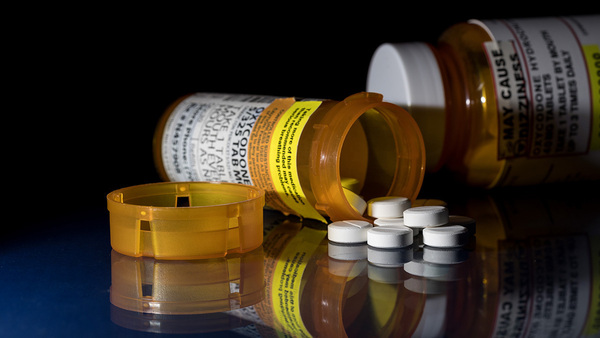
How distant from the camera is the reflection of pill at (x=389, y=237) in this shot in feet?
2.71

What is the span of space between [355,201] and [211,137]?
26 cm

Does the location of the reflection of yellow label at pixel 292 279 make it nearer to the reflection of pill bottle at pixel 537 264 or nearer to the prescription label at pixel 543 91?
the reflection of pill bottle at pixel 537 264

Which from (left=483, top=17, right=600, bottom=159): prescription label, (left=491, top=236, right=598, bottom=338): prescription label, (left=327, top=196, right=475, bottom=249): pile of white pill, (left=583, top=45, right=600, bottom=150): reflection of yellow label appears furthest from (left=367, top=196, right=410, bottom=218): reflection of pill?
(left=583, top=45, right=600, bottom=150): reflection of yellow label

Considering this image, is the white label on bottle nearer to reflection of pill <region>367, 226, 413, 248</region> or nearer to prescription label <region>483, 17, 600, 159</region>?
reflection of pill <region>367, 226, 413, 248</region>

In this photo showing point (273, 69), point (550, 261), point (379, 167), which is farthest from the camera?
point (273, 69)

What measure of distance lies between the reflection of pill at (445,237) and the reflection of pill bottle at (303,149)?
104mm

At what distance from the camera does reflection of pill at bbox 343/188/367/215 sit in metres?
0.92

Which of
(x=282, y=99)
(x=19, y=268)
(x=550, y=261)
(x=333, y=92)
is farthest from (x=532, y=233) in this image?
(x=333, y=92)

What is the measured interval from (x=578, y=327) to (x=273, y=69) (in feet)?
3.32

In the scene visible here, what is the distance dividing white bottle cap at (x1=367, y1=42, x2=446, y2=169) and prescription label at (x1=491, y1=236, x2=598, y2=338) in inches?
9.8

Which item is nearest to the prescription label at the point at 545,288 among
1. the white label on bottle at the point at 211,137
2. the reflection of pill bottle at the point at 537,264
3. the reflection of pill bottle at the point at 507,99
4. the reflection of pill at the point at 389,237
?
the reflection of pill bottle at the point at 537,264

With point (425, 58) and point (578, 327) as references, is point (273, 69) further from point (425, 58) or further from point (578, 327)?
point (578, 327)

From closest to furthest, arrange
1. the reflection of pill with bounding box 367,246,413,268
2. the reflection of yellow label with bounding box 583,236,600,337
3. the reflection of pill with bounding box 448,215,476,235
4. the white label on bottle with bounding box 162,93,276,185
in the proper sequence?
the reflection of yellow label with bounding box 583,236,600,337 → the reflection of pill with bounding box 367,246,413,268 → the reflection of pill with bounding box 448,215,476,235 → the white label on bottle with bounding box 162,93,276,185

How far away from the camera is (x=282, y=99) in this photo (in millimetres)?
1049
